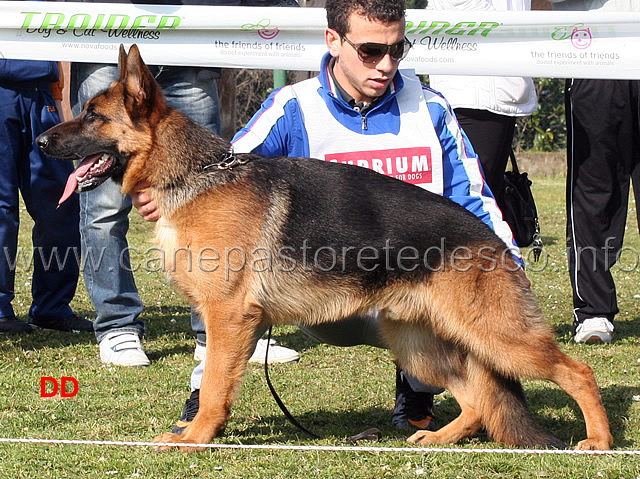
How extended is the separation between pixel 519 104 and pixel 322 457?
10.9ft

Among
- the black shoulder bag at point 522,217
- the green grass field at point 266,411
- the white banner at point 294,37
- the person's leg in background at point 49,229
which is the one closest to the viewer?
Result: the green grass field at point 266,411

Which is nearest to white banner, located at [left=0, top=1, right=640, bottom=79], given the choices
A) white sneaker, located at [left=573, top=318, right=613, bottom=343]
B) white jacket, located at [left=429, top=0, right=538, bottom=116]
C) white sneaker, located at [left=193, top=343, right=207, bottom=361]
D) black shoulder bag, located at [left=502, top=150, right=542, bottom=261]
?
white jacket, located at [left=429, top=0, right=538, bottom=116]

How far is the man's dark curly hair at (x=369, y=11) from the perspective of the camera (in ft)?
13.0

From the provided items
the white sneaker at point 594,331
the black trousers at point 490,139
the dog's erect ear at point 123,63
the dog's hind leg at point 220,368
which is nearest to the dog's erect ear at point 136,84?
the dog's erect ear at point 123,63

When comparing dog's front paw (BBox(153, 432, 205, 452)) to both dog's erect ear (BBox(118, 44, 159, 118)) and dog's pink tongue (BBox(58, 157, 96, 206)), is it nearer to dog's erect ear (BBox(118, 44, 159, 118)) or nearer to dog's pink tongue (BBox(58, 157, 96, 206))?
dog's pink tongue (BBox(58, 157, 96, 206))

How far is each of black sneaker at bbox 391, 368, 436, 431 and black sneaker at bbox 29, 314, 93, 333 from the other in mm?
3026

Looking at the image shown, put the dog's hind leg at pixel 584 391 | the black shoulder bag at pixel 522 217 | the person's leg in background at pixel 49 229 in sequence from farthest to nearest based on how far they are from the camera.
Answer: the person's leg in background at pixel 49 229 < the black shoulder bag at pixel 522 217 < the dog's hind leg at pixel 584 391

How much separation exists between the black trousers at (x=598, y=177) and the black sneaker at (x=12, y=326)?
14.0ft

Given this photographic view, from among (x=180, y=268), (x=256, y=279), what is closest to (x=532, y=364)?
(x=256, y=279)

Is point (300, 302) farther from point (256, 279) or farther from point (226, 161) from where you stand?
point (226, 161)

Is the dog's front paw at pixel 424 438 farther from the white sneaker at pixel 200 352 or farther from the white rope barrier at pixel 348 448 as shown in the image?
the white sneaker at pixel 200 352

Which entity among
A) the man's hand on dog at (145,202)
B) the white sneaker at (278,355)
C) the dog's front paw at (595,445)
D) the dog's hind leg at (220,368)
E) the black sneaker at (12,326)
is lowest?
the white sneaker at (278,355)

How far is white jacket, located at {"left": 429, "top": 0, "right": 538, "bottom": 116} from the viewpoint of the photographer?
575 cm

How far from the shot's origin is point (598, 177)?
606 centimetres
